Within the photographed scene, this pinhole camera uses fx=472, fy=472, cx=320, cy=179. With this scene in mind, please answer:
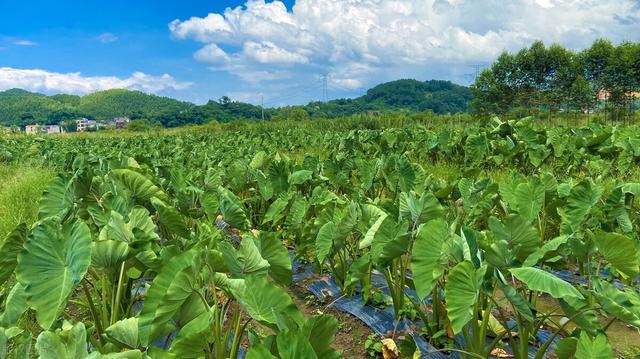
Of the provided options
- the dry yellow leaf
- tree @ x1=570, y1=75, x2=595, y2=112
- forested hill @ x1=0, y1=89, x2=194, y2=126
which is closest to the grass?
the dry yellow leaf

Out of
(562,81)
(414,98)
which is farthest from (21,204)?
(414,98)

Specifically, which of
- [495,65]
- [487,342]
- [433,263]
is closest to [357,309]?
[487,342]

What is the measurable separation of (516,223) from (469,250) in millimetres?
277

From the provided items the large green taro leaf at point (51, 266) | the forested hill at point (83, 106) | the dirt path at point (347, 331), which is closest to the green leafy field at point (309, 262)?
→ the large green taro leaf at point (51, 266)

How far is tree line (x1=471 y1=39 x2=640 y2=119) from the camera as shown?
Result: 1006 inches

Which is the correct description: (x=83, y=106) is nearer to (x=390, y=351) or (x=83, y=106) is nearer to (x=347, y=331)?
(x=347, y=331)

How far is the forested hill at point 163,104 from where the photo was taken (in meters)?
82.6

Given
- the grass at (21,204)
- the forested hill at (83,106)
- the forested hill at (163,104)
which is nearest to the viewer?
the grass at (21,204)

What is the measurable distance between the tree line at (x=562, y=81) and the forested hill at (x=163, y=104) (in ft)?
131

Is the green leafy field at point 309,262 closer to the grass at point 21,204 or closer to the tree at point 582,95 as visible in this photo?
the grass at point 21,204

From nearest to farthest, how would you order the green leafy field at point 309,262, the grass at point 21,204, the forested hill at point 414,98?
the green leafy field at point 309,262, the grass at point 21,204, the forested hill at point 414,98

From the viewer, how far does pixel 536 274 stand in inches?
55.7

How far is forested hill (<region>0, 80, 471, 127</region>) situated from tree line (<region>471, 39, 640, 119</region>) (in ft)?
131

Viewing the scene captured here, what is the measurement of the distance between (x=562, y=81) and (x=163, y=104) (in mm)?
84178
